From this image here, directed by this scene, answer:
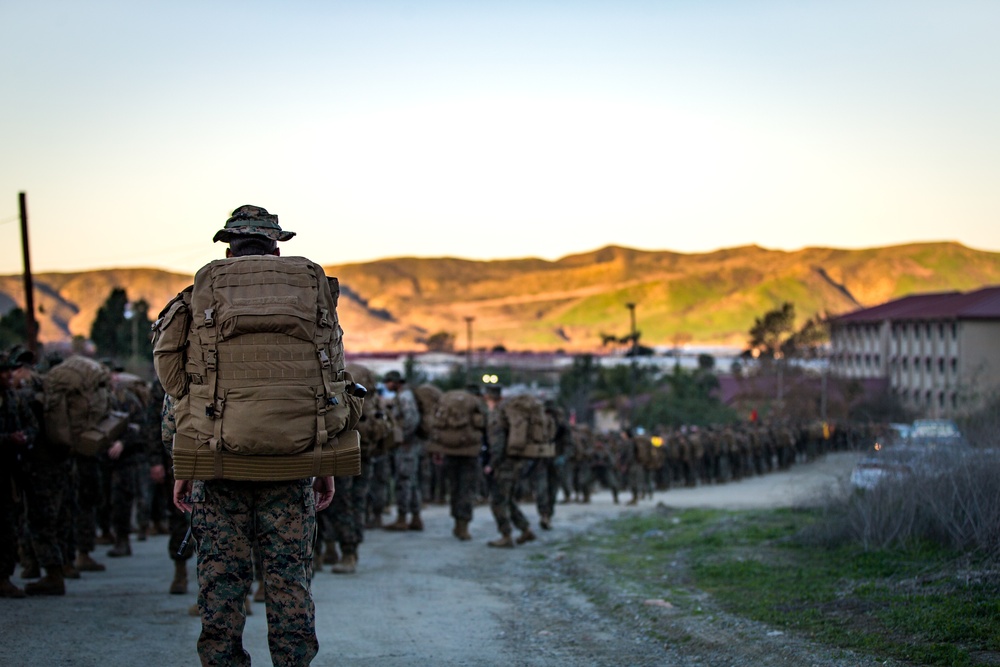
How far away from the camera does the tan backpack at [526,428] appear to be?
1505 cm

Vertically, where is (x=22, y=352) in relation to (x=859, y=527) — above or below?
above

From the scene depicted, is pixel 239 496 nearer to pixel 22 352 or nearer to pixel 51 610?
pixel 51 610

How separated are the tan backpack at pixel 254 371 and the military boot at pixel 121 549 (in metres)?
8.11

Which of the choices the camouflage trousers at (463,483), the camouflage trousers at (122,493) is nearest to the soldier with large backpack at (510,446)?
the camouflage trousers at (463,483)

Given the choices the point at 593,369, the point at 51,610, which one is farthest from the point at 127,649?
the point at 593,369

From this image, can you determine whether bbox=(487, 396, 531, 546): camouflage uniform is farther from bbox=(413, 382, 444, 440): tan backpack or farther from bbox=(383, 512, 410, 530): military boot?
bbox=(383, 512, 410, 530): military boot

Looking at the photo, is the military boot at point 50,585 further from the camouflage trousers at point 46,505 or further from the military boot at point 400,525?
the military boot at point 400,525

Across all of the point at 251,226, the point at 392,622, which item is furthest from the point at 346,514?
the point at 251,226

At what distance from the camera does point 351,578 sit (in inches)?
455

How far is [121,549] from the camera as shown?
13.1 m

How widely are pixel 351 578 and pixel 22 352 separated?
3.63m

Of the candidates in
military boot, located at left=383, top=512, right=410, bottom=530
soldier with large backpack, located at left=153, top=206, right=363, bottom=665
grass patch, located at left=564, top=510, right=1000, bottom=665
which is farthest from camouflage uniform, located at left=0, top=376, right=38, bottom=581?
military boot, located at left=383, top=512, right=410, bottom=530

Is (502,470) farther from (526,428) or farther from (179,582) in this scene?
(179,582)

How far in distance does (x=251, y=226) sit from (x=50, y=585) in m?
4.91
